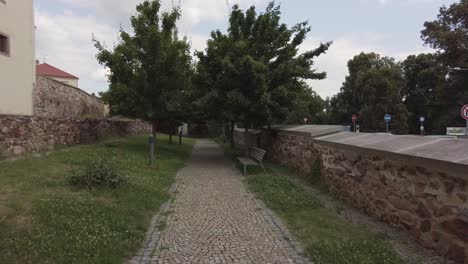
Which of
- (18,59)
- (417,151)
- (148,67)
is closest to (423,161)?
(417,151)

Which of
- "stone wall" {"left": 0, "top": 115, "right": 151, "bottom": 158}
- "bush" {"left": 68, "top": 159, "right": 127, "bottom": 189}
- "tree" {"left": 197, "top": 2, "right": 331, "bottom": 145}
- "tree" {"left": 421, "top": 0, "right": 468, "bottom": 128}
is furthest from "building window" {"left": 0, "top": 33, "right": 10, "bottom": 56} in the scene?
"tree" {"left": 421, "top": 0, "right": 468, "bottom": 128}

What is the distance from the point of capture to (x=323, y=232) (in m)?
5.70

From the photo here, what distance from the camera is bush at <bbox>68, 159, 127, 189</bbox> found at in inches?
307

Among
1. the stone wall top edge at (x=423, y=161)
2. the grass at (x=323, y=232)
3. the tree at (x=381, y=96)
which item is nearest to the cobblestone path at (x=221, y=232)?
the grass at (x=323, y=232)

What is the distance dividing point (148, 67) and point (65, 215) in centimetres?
1191

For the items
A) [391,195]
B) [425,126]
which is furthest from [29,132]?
[425,126]

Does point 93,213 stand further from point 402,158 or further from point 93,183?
point 402,158

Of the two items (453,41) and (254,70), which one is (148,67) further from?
(453,41)

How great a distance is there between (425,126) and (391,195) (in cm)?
4951

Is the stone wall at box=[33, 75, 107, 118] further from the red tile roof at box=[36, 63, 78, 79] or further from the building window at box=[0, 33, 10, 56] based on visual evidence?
the red tile roof at box=[36, 63, 78, 79]

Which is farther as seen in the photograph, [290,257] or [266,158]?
[266,158]

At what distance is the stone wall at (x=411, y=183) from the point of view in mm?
4422

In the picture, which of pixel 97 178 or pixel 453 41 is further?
pixel 453 41

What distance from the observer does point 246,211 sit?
290 inches
